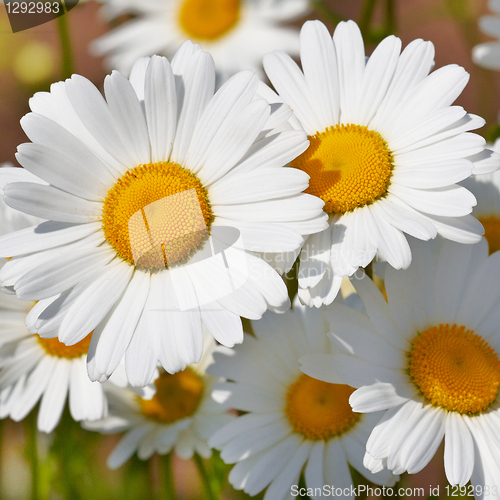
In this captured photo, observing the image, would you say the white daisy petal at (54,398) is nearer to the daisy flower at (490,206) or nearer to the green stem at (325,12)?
the daisy flower at (490,206)

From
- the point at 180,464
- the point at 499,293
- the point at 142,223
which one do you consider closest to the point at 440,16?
the point at 499,293

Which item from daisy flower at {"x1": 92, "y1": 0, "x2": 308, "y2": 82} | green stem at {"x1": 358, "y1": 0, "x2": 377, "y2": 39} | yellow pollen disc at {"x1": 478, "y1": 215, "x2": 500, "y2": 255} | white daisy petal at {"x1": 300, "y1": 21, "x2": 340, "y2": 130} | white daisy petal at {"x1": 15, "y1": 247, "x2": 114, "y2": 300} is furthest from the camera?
daisy flower at {"x1": 92, "y1": 0, "x2": 308, "y2": 82}

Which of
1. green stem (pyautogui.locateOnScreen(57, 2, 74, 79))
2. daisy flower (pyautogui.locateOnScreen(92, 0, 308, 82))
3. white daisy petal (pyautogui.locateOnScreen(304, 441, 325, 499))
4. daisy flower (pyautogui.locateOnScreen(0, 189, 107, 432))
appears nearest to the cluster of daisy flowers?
white daisy petal (pyautogui.locateOnScreen(304, 441, 325, 499))

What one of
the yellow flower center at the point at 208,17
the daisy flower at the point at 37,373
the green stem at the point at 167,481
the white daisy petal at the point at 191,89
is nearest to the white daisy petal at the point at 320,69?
the white daisy petal at the point at 191,89

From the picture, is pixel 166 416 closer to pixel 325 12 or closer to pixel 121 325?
pixel 121 325

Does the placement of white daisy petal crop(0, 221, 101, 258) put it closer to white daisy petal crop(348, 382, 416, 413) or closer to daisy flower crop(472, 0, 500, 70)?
white daisy petal crop(348, 382, 416, 413)

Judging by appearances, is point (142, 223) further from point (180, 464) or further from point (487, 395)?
point (180, 464)

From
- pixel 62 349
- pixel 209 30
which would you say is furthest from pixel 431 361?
pixel 209 30
